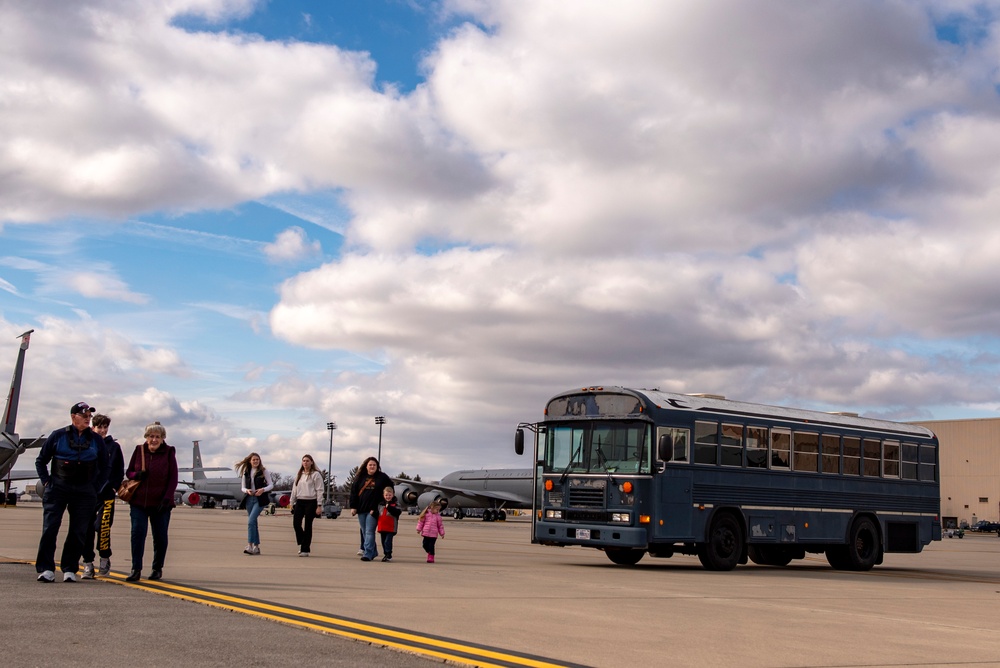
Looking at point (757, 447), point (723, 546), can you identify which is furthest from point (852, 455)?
point (723, 546)

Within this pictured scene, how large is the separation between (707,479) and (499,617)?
10224 millimetres

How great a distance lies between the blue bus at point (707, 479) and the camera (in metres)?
18.4

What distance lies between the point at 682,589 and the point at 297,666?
8.40 meters

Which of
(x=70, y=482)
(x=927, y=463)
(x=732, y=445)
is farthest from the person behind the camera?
(x=927, y=463)

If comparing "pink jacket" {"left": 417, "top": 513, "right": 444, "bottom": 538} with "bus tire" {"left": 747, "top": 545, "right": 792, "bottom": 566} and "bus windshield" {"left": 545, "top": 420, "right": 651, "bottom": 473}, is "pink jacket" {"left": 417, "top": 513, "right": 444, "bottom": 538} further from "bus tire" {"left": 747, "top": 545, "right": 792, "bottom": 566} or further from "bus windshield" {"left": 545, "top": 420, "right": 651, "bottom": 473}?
"bus tire" {"left": 747, "top": 545, "right": 792, "bottom": 566}

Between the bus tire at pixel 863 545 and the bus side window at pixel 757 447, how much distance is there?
10.4 ft

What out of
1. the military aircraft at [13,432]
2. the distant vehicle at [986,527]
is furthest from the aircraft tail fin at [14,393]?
the distant vehicle at [986,527]

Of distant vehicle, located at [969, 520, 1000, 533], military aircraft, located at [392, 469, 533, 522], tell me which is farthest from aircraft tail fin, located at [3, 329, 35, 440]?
distant vehicle, located at [969, 520, 1000, 533]

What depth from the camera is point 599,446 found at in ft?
62.5

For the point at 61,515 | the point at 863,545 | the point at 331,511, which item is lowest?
the point at 331,511

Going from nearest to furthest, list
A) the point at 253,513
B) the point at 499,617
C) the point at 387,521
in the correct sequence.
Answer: the point at 499,617 → the point at 253,513 → the point at 387,521

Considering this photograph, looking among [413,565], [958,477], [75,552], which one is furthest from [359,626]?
[958,477]

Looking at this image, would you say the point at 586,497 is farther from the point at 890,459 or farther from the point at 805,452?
the point at 890,459

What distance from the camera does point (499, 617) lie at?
9398mm
